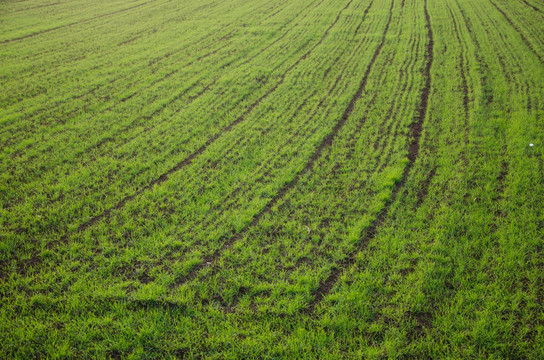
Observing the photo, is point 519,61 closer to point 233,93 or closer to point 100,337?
point 233,93

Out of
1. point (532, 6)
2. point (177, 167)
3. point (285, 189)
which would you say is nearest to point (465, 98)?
point (285, 189)

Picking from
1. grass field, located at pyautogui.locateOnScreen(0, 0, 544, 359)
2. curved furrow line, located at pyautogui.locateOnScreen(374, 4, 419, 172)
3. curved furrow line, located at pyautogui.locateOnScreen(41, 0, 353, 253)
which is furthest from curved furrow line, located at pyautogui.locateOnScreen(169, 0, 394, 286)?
curved furrow line, located at pyautogui.locateOnScreen(41, 0, 353, 253)

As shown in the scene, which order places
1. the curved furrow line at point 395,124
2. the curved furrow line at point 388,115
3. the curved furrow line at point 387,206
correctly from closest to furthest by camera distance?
the curved furrow line at point 387,206 → the curved furrow line at point 388,115 → the curved furrow line at point 395,124

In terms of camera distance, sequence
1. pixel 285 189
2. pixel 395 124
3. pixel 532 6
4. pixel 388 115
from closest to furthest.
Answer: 1. pixel 285 189
2. pixel 395 124
3. pixel 388 115
4. pixel 532 6

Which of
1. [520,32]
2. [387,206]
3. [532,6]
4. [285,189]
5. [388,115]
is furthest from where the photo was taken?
[532,6]

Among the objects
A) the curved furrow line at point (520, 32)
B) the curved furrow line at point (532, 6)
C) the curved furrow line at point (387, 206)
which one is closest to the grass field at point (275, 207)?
the curved furrow line at point (387, 206)

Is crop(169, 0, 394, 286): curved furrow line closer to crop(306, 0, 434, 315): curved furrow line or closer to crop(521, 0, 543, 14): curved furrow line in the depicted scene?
crop(306, 0, 434, 315): curved furrow line

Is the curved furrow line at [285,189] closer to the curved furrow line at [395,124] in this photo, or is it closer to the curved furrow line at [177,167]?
the curved furrow line at [395,124]

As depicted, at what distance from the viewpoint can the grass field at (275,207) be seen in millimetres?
4707

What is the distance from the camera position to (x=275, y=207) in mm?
7129

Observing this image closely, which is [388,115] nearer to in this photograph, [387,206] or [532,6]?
[387,206]

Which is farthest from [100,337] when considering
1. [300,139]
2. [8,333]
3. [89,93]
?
[89,93]

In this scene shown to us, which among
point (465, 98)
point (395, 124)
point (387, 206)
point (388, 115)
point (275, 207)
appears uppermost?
point (465, 98)

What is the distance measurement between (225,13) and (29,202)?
79.0 ft
